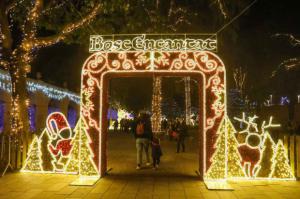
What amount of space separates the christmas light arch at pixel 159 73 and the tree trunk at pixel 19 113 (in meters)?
2.45

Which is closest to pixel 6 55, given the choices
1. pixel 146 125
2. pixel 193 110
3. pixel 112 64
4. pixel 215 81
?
pixel 112 64

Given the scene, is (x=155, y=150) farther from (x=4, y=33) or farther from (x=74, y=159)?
(x=4, y=33)

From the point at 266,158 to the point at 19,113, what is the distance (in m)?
7.19

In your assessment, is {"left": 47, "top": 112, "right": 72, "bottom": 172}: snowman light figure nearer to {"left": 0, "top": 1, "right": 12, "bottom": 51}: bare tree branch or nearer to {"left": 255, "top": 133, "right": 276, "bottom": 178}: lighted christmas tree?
{"left": 0, "top": 1, "right": 12, "bottom": 51}: bare tree branch

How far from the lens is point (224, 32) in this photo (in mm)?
16344

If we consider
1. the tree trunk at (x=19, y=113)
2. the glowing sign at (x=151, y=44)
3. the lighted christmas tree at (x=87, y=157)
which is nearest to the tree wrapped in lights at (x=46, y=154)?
the tree trunk at (x=19, y=113)

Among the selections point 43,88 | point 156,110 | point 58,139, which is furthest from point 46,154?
point 43,88

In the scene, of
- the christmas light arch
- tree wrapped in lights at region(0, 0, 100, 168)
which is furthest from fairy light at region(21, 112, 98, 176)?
tree wrapped in lights at region(0, 0, 100, 168)

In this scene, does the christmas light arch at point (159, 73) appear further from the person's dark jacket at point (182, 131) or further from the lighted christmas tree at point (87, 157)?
the person's dark jacket at point (182, 131)

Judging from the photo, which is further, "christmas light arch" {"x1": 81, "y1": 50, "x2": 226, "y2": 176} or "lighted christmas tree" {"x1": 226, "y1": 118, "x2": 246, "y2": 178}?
"lighted christmas tree" {"x1": 226, "y1": 118, "x2": 246, "y2": 178}

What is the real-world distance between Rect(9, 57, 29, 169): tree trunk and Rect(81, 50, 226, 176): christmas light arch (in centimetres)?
245

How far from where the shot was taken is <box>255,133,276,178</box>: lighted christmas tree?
449 inches

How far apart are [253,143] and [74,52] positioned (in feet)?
70.3

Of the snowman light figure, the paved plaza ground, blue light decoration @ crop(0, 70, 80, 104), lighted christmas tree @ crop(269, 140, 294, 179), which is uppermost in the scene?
blue light decoration @ crop(0, 70, 80, 104)
